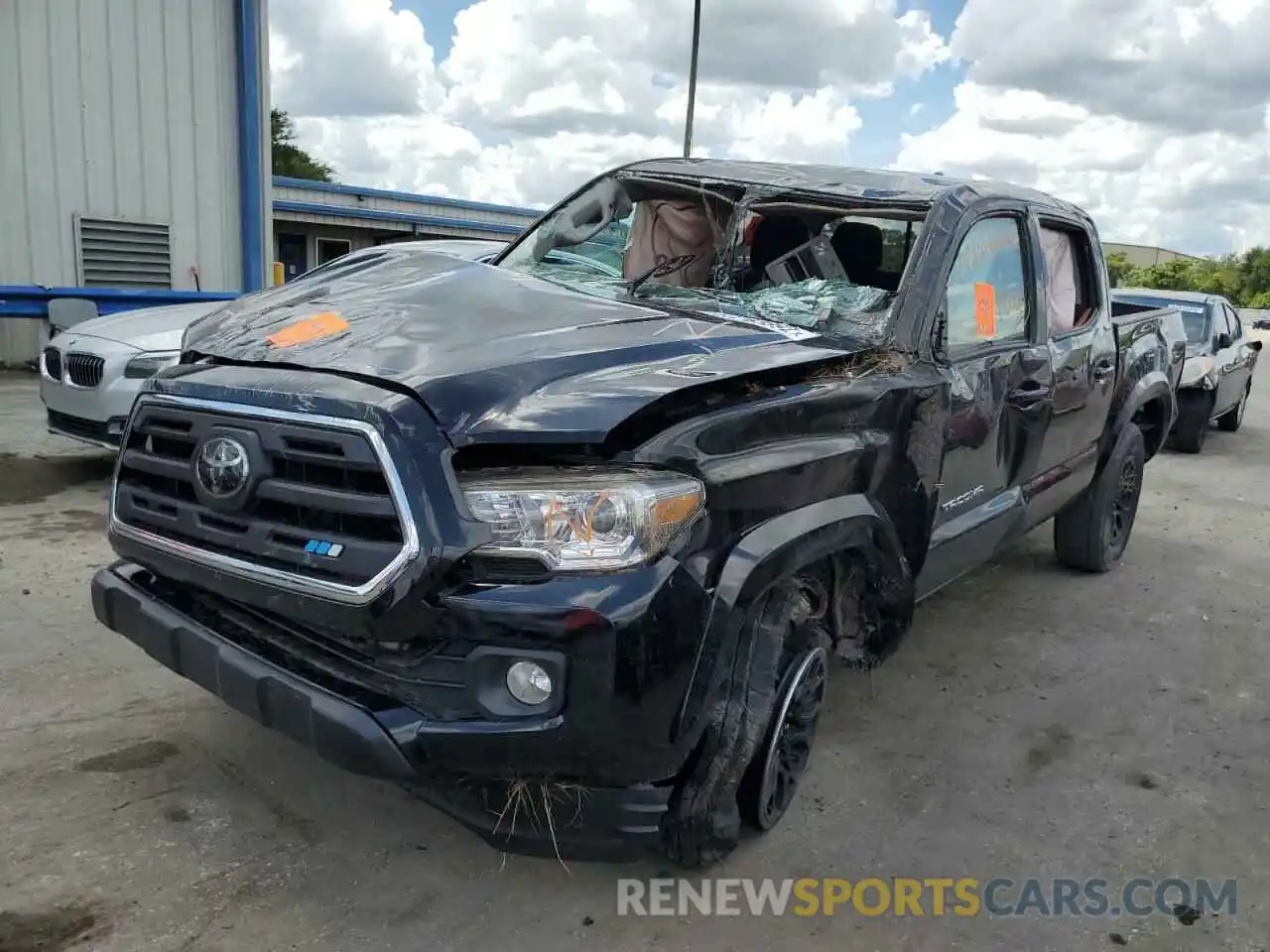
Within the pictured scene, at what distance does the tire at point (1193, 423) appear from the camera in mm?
10289

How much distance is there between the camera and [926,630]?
15.9ft

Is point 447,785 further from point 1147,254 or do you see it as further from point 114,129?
point 1147,254

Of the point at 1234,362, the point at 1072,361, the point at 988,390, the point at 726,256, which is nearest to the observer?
the point at 988,390

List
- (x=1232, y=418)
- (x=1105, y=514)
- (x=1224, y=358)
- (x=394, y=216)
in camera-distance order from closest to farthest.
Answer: (x=1105, y=514) < (x=1224, y=358) < (x=1232, y=418) < (x=394, y=216)

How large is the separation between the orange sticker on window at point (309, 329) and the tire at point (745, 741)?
1365 mm

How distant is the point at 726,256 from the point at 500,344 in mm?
1467

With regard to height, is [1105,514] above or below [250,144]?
below

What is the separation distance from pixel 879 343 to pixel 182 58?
11197 millimetres

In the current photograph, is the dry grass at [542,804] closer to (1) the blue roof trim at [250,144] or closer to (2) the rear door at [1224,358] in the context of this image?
(2) the rear door at [1224,358]

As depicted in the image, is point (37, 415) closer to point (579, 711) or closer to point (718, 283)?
point (718, 283)

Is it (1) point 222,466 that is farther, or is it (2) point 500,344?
(2) point 500,344

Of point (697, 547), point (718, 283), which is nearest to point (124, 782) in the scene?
point (697, 547)

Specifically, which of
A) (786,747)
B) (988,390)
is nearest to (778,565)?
(786,747)

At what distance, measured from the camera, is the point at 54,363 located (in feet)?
20.6
